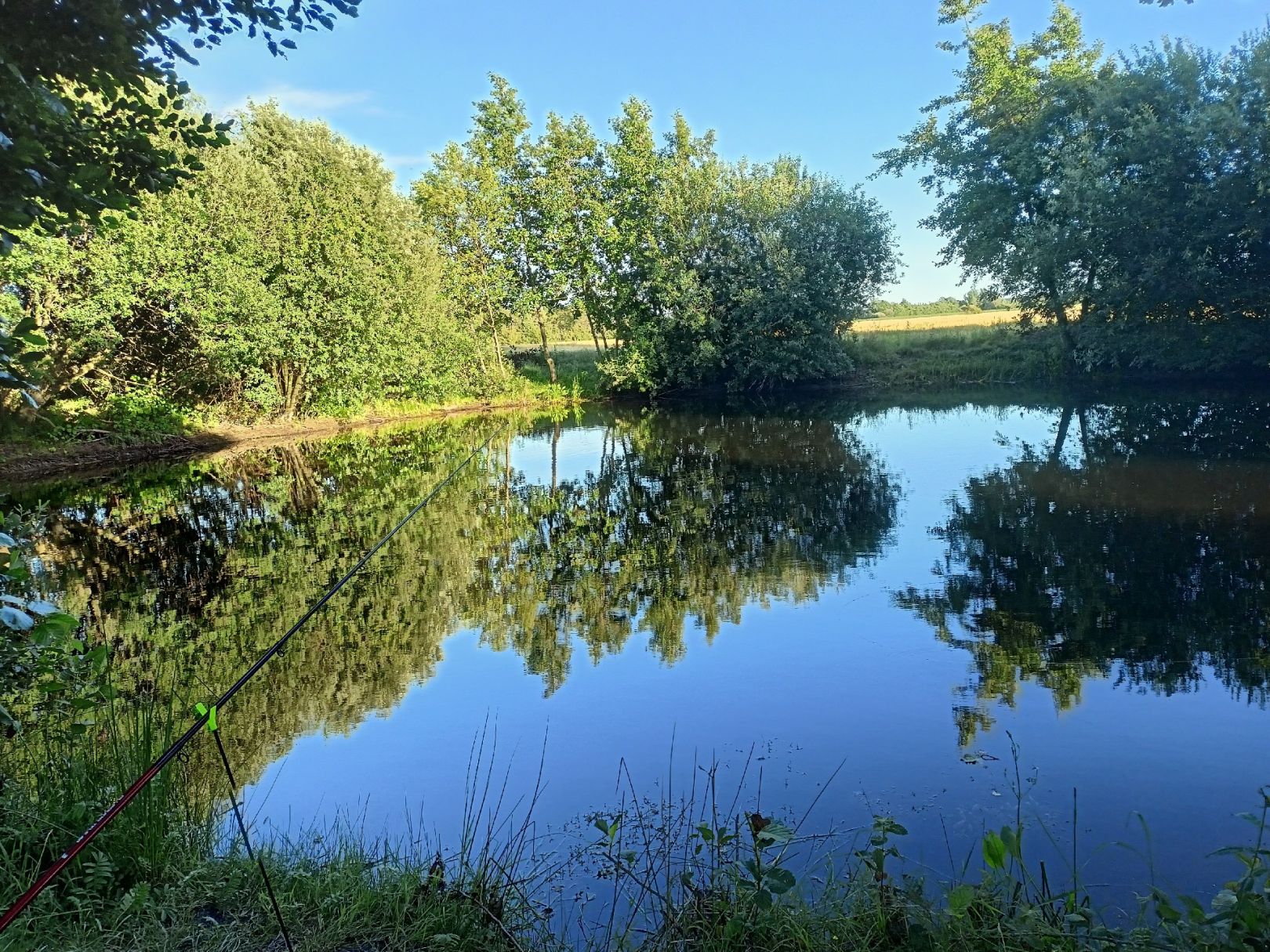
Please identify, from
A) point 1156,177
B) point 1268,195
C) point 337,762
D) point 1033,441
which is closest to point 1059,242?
point 1156,177

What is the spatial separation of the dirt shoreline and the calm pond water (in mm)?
2500

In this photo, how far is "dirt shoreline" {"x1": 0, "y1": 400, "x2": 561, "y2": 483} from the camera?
17297 mm

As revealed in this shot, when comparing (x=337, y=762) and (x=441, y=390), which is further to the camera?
(x=441, y=390)

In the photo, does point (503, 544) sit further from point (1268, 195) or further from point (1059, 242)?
point (1059, 242)

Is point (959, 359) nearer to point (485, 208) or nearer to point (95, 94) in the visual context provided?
point (485, 208)

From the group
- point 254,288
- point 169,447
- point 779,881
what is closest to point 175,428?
point 169,447

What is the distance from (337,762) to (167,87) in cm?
375

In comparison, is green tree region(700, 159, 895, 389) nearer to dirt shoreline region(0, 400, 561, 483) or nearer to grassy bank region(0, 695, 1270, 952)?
dirt shoreline region(0, 400, 561, 483)

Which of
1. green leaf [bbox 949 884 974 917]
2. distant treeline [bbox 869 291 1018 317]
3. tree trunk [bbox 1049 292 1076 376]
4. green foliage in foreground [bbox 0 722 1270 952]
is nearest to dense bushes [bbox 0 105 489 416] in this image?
green foliage in foreground [bbox 0 722 1270 952]

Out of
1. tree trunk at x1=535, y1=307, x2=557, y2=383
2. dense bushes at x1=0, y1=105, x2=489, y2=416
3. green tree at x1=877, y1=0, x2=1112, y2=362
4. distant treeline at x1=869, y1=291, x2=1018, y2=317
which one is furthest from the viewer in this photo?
distant treeline at x1=869, y1=291, x2=1018, y2=317

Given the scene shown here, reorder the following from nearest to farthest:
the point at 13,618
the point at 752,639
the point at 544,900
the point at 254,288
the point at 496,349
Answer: the point at 13,618, the point at 544,900, the point at 752,639, the point at 254,288, the point at 496,349

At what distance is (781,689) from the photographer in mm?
6129

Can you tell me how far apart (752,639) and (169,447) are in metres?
18.8

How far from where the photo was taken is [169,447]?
21.2 metres
